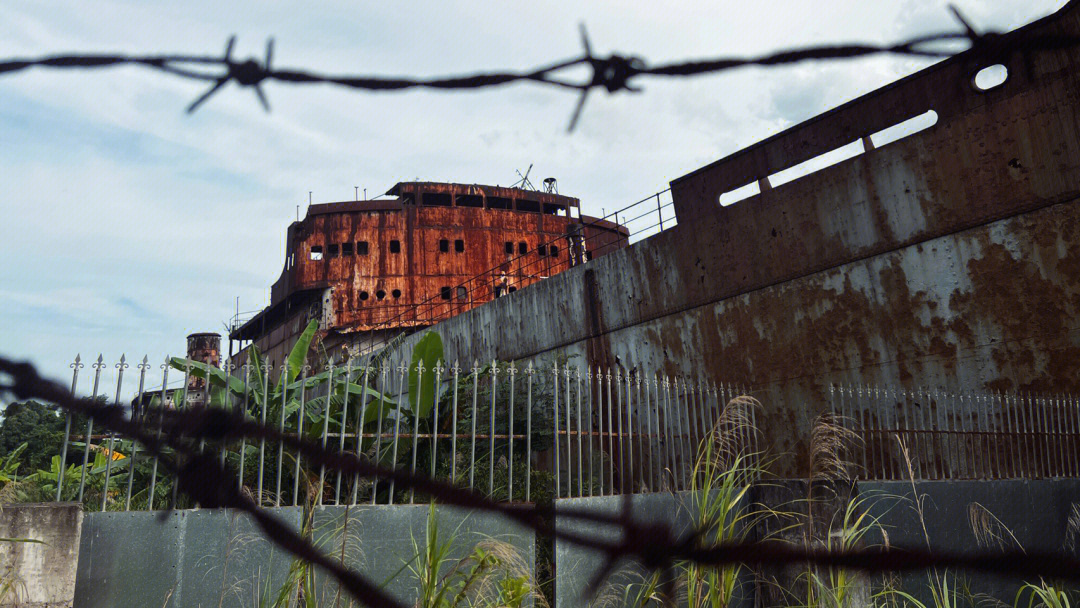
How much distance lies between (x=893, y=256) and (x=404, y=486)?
6.79 m

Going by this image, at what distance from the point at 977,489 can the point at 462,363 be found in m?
9.02

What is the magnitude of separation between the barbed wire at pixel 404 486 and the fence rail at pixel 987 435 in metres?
5.02

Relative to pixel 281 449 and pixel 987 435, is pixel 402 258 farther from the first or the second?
pixel 281 449

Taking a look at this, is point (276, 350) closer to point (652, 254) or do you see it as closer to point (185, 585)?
point (652, 254)

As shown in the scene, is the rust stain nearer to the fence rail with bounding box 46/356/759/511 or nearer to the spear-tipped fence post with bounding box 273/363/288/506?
the fence rail with bounding box 46/356/759/511

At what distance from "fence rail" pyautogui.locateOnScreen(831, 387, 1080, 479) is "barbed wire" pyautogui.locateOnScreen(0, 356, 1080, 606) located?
502 cm

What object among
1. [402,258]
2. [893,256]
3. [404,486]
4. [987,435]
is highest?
[402,258]

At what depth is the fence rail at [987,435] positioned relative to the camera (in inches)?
230

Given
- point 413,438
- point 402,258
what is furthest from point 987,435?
point 402,258

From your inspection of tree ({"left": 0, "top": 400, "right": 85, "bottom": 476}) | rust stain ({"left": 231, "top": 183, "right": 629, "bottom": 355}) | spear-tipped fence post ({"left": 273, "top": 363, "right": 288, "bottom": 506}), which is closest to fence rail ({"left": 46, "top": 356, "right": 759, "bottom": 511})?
spear-tipped fence post ({"left": 273, "top": 363, "right": 288, "bottom": 506})

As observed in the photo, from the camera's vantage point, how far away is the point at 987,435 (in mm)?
5887

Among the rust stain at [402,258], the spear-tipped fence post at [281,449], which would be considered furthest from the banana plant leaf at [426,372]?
the rust stain at [402,258]

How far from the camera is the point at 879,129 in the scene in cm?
729

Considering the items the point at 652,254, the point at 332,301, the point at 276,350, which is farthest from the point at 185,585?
the point at 276,350
